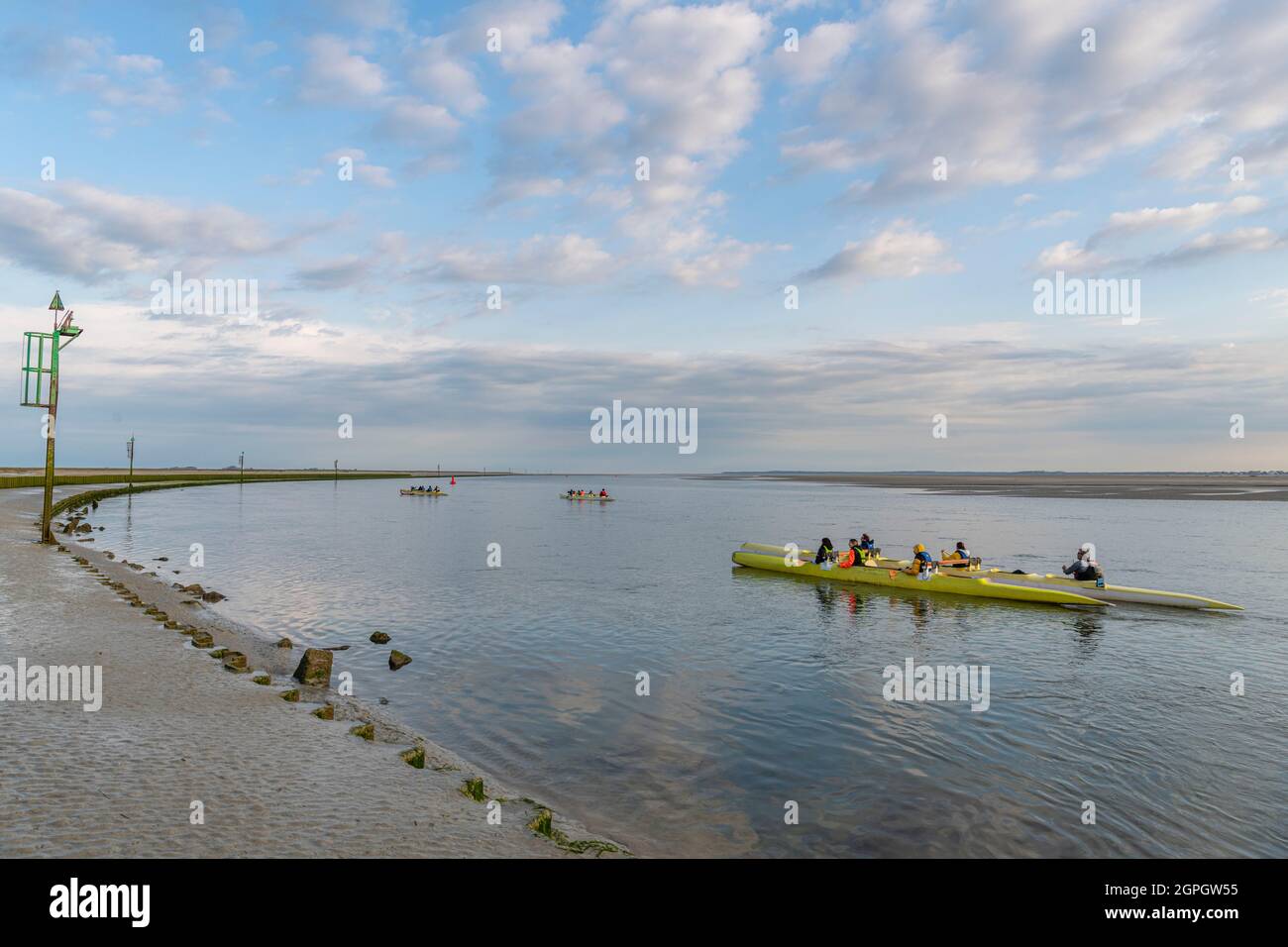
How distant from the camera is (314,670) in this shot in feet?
49.0

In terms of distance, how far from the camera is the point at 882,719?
13.8 meters

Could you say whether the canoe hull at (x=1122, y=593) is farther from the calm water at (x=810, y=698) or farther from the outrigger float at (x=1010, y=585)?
the calm water at (x=810, y=698)

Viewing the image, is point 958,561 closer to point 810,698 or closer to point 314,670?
point 810,698

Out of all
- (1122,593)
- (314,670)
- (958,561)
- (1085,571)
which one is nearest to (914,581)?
(958,561)

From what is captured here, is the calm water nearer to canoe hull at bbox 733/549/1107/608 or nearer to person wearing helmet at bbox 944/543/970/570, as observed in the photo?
canoe hull at bbox 733/549/1107/608

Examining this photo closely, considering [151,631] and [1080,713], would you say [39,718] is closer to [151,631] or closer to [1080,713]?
[151,631]

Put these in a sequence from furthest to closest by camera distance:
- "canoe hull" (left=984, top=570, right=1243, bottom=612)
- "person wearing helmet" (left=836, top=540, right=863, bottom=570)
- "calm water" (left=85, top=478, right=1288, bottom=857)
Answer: "person wearing helmet" (left=836, top=540, right=863, bottom=570) < "canoe hull" (left=984, top=570, right=1243, bottom=612) < "calm water" (left=85, top=478, right=1288, bottom=857)

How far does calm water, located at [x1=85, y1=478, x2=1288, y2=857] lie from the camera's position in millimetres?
9727

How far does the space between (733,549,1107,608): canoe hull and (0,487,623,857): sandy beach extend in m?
23.5

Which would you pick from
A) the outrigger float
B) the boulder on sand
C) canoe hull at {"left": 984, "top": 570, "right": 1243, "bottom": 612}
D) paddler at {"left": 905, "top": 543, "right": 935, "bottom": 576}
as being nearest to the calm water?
canoe hull at {"left": 984, "top": 570, "right": 1243, "bottom": 612}

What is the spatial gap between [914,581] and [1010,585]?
12.2ft
